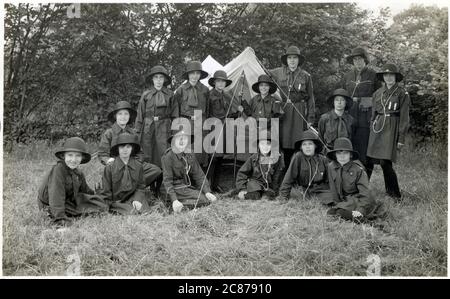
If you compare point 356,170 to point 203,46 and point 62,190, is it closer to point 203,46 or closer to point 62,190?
point 62,190

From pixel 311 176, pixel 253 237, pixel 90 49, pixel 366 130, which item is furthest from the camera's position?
→ pixel 90 49

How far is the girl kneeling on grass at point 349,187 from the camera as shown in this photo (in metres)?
4.19

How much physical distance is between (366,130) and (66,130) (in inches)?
200

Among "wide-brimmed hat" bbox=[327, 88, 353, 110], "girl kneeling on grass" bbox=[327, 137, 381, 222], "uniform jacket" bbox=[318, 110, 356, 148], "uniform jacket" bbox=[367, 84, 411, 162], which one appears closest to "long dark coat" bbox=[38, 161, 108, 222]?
"girl kneeling on grass" bbox=[327, 137, 381, 222]

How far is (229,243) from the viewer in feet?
11.8

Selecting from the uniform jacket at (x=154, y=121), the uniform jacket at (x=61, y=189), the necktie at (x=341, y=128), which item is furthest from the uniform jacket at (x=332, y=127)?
the uniform jacket at (x=61, y=189)

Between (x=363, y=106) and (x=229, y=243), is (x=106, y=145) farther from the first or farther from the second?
(x=363, y=106)

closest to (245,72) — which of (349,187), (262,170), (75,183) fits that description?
(262,170)

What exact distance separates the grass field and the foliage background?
3257 mm

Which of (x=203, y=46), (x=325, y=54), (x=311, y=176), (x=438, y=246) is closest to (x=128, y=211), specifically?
(x=311, y=176)

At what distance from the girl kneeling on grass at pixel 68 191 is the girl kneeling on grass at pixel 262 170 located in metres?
1.66

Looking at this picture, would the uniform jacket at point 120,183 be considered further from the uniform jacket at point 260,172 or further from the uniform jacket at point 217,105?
the uniform jacket at point 217,105
